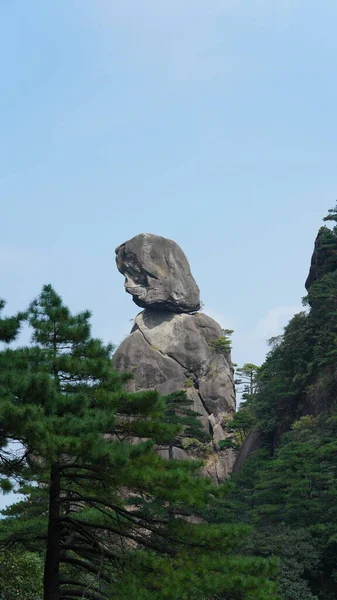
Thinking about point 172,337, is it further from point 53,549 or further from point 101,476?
point 101,476

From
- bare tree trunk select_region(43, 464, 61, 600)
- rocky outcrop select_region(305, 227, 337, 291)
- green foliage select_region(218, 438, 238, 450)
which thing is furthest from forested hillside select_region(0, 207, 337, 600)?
green foliage select_region(218, 438, 238, 450)

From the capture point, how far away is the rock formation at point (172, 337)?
48487mm

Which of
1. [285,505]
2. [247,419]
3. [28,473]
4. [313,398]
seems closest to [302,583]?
[285,505]

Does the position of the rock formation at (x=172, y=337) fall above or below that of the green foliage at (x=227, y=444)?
above

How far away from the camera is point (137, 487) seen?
427 inches

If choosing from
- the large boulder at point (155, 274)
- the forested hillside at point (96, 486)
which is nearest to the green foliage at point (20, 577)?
the forested hillside at point (96, 486)

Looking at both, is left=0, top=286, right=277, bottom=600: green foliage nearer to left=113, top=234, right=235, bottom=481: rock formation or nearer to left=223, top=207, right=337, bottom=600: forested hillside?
left=223, top=207, right=337, bottom=600: forested hillside

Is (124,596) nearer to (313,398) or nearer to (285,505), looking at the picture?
(285,505)

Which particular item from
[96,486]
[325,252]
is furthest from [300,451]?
[96,486]

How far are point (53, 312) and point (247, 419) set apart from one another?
30.9 metres

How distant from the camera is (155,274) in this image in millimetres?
50875

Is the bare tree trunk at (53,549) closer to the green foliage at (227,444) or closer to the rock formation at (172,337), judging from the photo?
the green foliage at (227,444)

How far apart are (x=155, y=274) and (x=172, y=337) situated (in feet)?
13.3

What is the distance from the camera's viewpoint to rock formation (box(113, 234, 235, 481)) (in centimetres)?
4849
